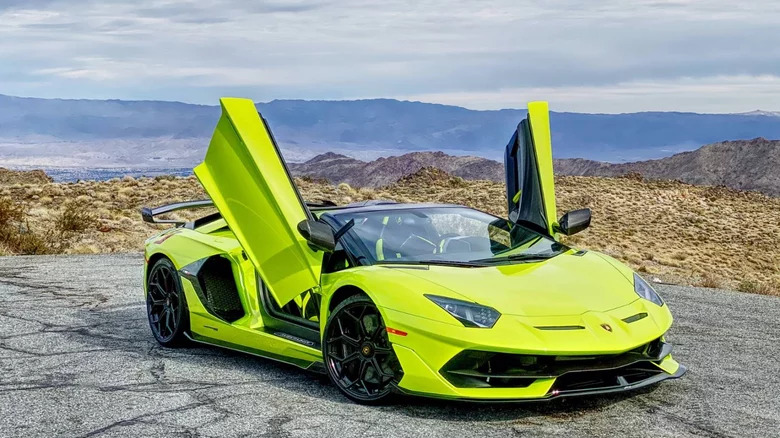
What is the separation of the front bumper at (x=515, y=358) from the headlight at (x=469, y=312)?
6 cm

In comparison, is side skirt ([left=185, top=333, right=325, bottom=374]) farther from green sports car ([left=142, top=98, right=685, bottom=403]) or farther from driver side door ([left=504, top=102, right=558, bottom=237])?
driver side door ([left=504, top=102, right=558, bottom=237])

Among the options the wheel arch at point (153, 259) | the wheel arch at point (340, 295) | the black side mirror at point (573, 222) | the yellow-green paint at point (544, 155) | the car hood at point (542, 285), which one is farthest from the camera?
the wheel arch at point (153, 259)

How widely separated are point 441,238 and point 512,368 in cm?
166

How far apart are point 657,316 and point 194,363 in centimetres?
365

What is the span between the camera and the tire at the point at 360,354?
6098mm

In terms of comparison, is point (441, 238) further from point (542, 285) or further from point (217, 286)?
point (217, 286)

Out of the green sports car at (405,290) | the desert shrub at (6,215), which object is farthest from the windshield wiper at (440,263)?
the desert shrub at (6,215)

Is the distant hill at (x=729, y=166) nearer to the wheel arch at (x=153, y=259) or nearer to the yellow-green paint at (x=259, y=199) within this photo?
the wheel arch at (x=153, y=259)

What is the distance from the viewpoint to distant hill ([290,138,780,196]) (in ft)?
342

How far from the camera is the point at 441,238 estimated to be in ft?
23.5

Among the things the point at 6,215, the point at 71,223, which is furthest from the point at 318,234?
the point at 71,223

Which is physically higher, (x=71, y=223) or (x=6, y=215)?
(x=6, y=215)

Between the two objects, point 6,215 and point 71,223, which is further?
point 71,223

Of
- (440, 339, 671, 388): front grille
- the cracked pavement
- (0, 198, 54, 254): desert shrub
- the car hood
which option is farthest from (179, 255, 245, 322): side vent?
(0, 198, 54, 254): desert shrub
